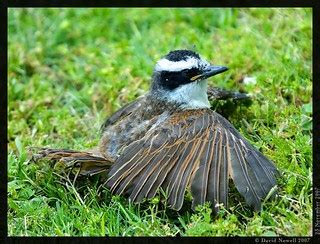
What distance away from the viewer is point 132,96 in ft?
29.2

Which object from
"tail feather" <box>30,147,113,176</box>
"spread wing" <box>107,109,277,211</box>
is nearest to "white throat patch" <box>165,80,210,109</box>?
"spread wing" <box>107,109,277,211</box>

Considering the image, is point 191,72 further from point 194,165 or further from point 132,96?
point 132,96

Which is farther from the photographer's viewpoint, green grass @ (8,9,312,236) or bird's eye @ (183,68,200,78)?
bird's eye @ (183,68,200,78)

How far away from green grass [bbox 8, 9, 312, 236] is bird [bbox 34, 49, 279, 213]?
170 mm

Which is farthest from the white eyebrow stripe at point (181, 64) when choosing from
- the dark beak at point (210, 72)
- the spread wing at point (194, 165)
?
the spread wing at point (194, 165)

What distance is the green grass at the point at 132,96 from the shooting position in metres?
6.55

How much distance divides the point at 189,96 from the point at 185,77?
7.5 inches

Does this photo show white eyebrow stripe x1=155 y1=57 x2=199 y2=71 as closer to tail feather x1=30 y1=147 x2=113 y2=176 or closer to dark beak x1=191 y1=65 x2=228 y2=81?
dark beak x1=191 y1=65 x2=228 y2=81

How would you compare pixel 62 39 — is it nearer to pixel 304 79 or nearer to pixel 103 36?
pixel 103 36

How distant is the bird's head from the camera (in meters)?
7.34
